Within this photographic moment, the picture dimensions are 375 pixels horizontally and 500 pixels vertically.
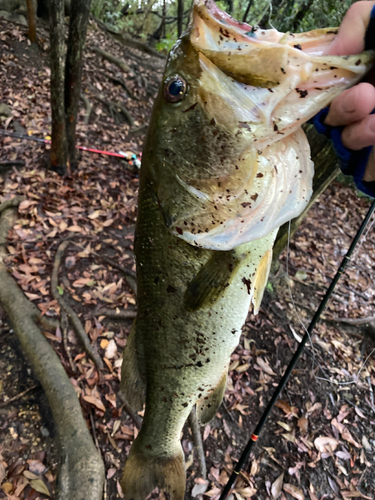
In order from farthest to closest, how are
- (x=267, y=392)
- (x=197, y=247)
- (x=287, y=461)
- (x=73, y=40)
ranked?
(x=73, y=40) < (x=267, y=392) < (x=287, y=461) < (x=197, y=247)

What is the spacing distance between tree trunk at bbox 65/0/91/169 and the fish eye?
3.27 metres

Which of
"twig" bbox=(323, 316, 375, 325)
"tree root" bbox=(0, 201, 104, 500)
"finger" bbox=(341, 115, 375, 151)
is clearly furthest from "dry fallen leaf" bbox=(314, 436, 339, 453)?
"finger" bbox=(341, 115, 375, 151)

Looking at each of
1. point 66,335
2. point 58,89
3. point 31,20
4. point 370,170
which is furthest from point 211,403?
point 31,20

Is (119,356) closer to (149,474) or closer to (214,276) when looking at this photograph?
(149,474)

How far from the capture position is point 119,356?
281 cm

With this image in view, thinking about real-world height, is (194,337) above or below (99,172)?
above

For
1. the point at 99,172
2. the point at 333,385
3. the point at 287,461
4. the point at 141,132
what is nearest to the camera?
the point at 287,461

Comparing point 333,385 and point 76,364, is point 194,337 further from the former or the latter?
point 333,385

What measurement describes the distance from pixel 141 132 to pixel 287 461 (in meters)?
5.67

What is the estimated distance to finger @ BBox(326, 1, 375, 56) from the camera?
0.85 meters

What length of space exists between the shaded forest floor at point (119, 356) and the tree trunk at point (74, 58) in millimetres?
702

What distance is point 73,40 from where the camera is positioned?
3.46 meters

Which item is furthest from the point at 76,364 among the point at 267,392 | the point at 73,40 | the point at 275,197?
the point at 73,40

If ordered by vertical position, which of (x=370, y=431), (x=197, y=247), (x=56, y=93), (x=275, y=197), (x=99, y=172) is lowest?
(x=370, y=431)
